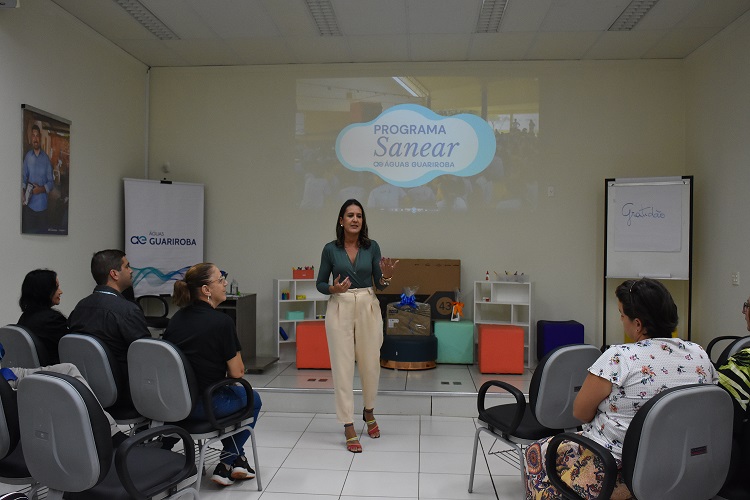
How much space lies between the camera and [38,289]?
3.20m

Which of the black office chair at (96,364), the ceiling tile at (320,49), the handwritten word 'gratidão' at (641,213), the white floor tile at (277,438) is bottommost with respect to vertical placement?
the white floor tile at (277,438)

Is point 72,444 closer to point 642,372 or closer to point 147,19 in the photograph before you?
point 642,372

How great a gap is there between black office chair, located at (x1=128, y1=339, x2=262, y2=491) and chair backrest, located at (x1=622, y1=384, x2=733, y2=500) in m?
1.84

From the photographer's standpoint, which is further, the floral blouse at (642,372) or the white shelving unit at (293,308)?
the white shelving unit at (293,308)

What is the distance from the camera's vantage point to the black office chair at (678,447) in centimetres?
181

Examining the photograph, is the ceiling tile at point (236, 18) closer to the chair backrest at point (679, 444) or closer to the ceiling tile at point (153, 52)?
the ceiling tile at point (153, 52)

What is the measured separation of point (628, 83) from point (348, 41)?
3019 millimetres

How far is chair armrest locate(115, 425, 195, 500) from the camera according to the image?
6.33ft

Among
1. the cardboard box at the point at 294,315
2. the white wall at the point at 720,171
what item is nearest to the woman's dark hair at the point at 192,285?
the cardboard box at the point at 294,315

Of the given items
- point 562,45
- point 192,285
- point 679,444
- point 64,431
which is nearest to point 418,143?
point 562,45

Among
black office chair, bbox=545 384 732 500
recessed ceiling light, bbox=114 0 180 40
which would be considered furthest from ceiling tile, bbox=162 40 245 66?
black office chair, bbox=545 384 732 500

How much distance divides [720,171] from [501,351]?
2.66 m

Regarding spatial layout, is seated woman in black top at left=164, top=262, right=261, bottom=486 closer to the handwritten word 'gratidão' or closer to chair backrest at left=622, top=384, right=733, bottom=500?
chair backrest at left=622, top=384, right=733, bottom=500

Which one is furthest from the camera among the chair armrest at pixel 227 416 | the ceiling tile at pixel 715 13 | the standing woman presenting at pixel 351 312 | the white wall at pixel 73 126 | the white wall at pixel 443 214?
the white wall at pixel 443 214
